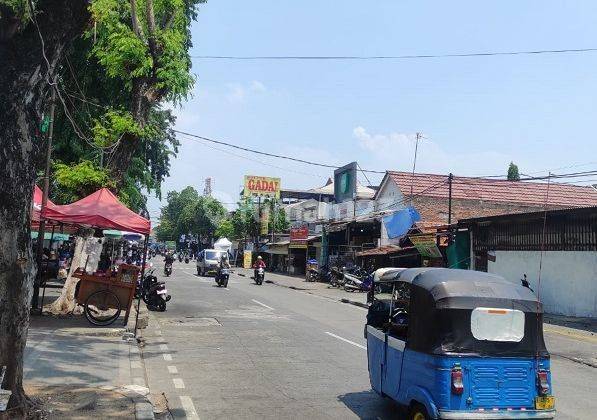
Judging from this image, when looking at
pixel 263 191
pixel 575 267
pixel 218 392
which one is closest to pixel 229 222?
pixel 263 191

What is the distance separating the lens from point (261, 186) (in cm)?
6750

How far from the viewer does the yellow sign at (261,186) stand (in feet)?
219

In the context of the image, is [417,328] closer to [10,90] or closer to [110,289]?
[10,90]

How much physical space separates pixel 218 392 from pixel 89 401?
1.83 m

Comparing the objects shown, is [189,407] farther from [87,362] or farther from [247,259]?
[247,259]

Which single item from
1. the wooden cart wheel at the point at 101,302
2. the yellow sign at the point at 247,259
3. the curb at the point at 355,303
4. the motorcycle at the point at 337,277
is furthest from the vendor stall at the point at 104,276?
the yellow sign at the point at 247,259

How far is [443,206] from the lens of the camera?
1481 inches

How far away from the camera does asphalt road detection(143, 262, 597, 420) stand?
7531mm

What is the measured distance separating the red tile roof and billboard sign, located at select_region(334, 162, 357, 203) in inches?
171

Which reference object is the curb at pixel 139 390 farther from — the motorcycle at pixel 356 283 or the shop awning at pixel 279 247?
Result: the shop awning at pixel 279 247

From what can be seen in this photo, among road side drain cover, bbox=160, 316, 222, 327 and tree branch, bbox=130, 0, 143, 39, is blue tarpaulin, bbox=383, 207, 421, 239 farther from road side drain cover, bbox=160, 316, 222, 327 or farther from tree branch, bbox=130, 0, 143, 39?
tree branch, bbox=130, 0, 143, 39

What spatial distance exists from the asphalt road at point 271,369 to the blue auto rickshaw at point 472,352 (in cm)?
153

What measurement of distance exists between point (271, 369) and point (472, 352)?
4869mm

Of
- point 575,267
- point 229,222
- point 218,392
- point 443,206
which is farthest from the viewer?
point 229,222
